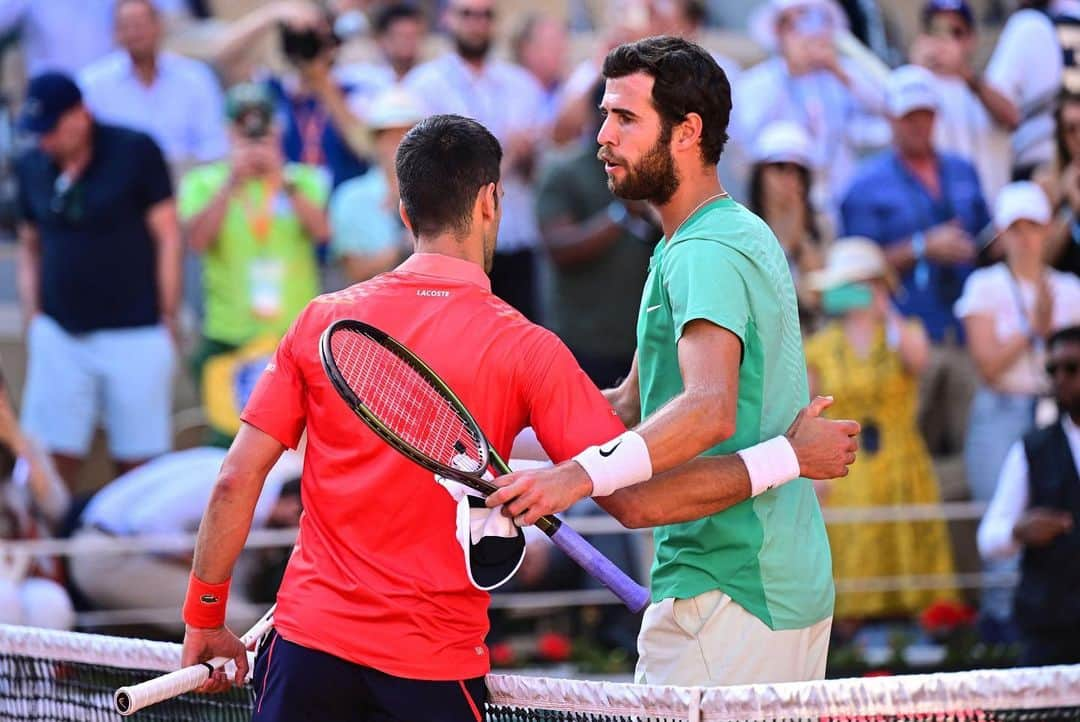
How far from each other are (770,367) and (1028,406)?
5.27 meters

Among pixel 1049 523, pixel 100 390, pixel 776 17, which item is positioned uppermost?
pixel 776 17

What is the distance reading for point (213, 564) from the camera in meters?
4.01

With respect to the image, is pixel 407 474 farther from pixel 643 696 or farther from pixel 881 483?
pixel 881 483

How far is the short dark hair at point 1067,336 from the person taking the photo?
24.8 ft

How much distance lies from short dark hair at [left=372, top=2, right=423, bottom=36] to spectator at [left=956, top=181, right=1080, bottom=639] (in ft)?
12.1

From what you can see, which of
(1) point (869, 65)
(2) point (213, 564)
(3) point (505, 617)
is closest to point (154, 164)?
(3) point (505, 617)

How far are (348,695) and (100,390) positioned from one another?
18.8 feet

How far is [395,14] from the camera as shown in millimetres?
10461

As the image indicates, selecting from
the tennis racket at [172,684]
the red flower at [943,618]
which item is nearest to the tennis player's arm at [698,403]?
the tennis racket at [172,684]

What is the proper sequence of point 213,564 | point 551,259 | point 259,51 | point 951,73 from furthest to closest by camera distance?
point 259,51
point 951,73
point 551,259
point 213,564

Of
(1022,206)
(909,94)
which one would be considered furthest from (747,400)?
(909,94)

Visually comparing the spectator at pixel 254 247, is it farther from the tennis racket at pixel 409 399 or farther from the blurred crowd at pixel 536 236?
the tennis racket at pixel 409 399

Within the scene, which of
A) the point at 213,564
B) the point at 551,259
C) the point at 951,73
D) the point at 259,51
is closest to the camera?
the point at 213,564

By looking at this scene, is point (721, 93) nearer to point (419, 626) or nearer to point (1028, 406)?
point (419, 626)
